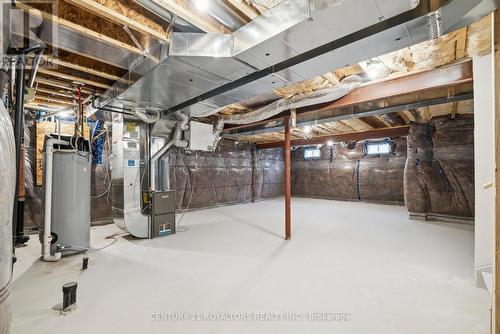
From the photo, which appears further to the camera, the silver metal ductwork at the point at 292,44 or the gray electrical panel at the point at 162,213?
the gray electrical panel at the point at 162,213

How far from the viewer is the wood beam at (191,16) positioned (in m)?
1.39

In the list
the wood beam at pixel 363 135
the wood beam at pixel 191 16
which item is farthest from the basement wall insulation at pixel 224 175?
the wood beam at pixel 191 16

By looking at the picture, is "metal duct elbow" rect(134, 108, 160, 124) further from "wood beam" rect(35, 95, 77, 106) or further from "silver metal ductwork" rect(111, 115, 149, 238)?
"wood beam" rect(35, 95, 77, 106)

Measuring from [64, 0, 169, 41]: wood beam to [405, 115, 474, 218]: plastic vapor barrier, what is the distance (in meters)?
4.89

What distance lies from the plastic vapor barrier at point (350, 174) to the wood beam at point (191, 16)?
676 centimetres

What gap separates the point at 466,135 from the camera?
13.1 feet

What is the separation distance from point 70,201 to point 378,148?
7.65 m

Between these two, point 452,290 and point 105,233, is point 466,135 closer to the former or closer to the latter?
point 452,290

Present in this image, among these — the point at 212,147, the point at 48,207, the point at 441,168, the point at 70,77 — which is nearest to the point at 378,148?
the point at 441,168

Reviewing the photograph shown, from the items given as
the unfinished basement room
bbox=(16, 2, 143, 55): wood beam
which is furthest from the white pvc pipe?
bbox=(16, 2, 143, 55): wood beam

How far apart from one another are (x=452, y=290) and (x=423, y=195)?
10.3 ft

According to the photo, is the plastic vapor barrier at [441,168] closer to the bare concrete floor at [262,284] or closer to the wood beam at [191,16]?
the bare concrete floor at [262,284]

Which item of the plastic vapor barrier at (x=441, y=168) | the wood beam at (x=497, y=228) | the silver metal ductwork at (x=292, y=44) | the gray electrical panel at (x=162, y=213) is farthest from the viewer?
the plastic vapor barrier at (x=441, y=168)

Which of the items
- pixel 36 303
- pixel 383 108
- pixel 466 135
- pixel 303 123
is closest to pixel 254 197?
pixel 303 123
